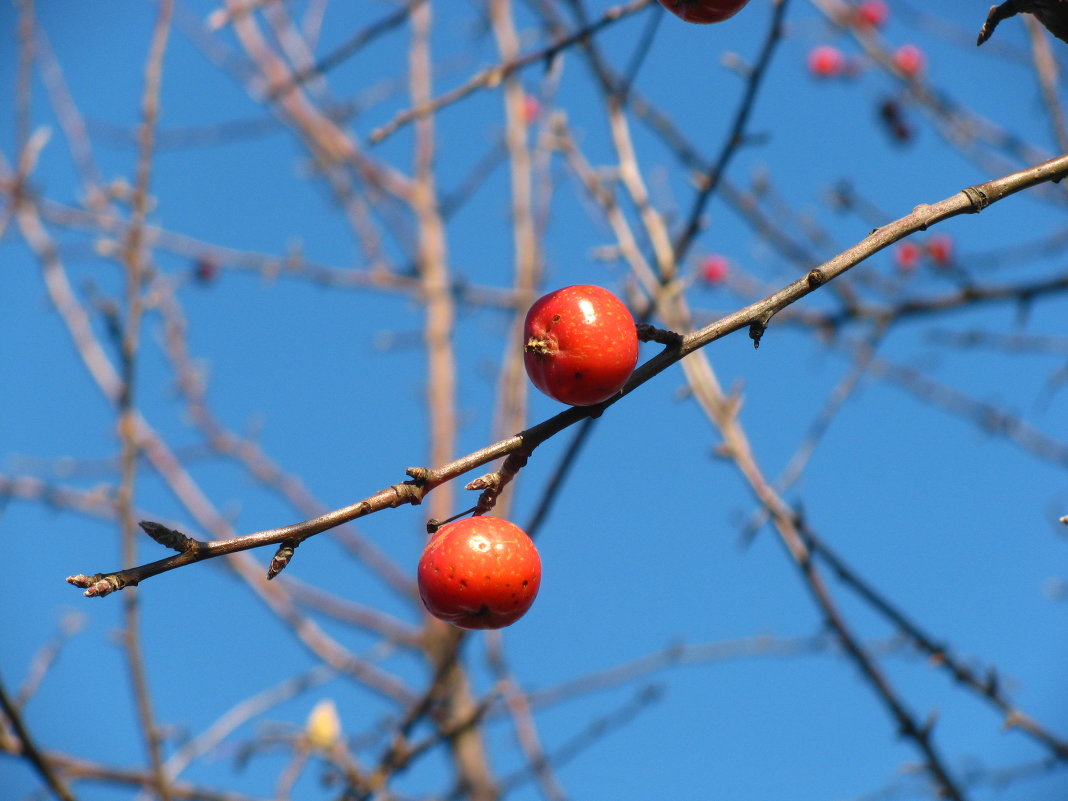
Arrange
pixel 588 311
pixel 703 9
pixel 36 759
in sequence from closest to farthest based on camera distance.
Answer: pixel 588 311 → pixel 703 9 → pixel 36 759

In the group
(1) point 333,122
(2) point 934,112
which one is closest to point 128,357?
(2) point 934,112

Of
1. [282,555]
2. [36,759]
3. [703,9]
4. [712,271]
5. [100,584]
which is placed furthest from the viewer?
[712,271]

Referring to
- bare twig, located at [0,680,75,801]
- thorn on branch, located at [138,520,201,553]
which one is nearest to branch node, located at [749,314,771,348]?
thorn on branch, located at [138,520,201,553]

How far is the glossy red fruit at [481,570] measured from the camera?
147 cm

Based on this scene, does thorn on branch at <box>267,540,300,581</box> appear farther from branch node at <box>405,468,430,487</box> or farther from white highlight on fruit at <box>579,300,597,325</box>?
white highlight on fruit at <box>579,300,597,325</box>

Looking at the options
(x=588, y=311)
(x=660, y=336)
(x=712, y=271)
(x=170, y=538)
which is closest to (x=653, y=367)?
(x=660, y=336)

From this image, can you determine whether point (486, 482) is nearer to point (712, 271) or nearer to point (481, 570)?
point (481, 570)

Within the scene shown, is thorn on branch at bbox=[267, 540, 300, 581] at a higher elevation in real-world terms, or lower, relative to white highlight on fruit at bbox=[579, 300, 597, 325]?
lower

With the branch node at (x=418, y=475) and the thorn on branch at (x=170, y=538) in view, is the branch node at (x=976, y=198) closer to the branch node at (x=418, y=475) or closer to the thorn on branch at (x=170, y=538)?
the branch node at (x=418, y=475)

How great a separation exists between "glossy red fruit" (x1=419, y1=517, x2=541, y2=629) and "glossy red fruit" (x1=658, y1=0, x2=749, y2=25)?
1001 millimetres

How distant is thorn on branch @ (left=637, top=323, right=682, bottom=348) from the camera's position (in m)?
1.34

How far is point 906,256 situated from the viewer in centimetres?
622

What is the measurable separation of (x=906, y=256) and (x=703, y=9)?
16.5ft

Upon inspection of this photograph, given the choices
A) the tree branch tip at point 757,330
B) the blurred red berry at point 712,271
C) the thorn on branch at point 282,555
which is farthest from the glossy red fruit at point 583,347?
the blurred red berry at point 712,271
